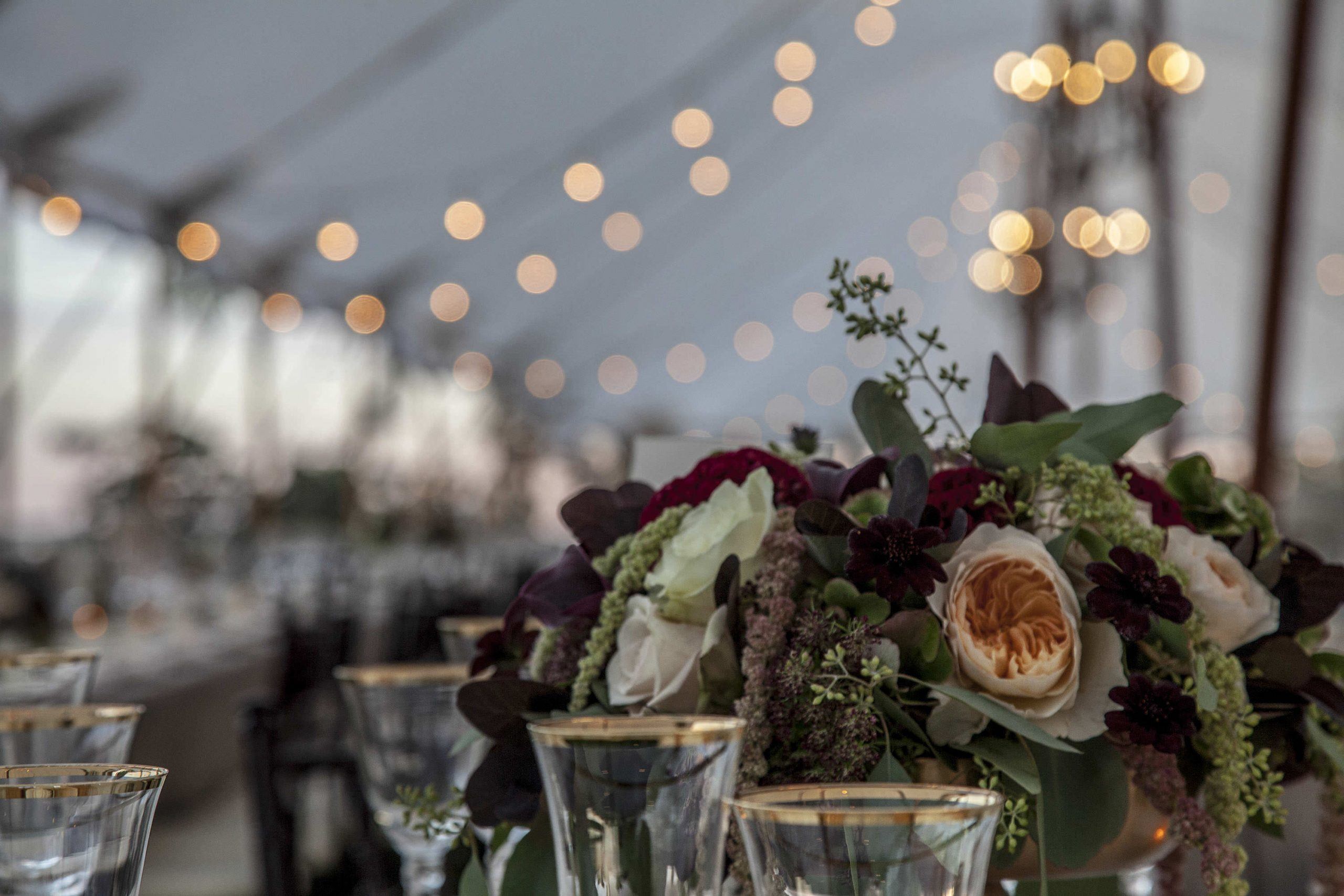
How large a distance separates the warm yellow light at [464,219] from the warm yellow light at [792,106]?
2128mm

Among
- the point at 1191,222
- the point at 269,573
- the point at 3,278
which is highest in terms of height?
the point at 1191,222

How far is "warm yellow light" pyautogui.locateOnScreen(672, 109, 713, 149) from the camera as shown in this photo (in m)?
7.97

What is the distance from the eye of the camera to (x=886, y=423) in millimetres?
815

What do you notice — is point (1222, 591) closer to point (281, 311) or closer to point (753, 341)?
point (281, 311)

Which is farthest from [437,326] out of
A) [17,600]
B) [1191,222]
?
[17,600]

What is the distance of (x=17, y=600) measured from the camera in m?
4.53

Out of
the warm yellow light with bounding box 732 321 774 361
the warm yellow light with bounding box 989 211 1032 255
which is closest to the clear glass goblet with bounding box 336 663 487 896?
the warm yellow light with bounding box 989 211 1032 255

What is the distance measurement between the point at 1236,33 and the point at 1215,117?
1474 millimetres

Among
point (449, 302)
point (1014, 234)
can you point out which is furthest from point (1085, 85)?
point (449, 302)

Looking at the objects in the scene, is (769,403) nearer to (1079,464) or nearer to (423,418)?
(423,418)

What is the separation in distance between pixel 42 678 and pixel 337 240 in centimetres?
787

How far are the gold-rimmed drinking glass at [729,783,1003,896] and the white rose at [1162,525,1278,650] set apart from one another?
32 cm

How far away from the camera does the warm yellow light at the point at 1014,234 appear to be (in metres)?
5.72

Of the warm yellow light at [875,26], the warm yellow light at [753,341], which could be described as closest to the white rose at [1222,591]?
the warm yellow light at [875,26]
